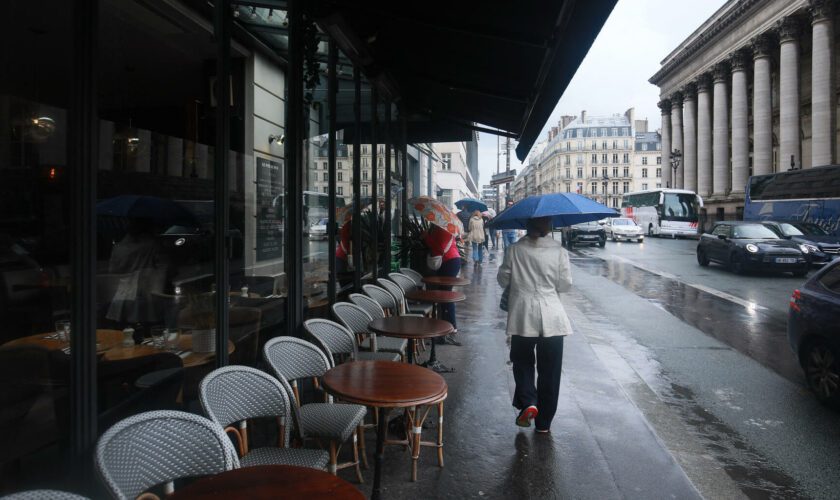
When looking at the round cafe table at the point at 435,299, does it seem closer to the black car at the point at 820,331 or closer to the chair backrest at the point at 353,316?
the chair backrest at the point at 353,316

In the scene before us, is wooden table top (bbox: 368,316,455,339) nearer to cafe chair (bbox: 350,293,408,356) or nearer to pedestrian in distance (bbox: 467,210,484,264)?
cafe chair (bbox: 350,293,408,356)

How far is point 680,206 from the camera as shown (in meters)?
42.6

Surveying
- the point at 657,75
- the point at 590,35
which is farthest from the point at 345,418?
the point at 657,75

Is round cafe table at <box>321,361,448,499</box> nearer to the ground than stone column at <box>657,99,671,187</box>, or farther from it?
nearer to the ground

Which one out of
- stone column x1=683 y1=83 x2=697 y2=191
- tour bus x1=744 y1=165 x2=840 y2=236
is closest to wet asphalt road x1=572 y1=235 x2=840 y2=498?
tour bus x1=744 y1=165 x2=840 y2=236

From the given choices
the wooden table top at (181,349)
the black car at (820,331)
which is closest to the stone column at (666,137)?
the black car at (820,331)

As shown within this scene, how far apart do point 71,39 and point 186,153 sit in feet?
4.20

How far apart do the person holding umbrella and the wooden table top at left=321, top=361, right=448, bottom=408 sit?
48.2 inches

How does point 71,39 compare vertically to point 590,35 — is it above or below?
below

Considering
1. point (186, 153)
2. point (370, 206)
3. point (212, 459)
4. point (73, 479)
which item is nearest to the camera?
point (212, 459)

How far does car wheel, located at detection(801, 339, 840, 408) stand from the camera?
5.14 metres

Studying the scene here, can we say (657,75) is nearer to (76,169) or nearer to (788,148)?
(788,148)

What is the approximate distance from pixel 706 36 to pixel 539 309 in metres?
58.6

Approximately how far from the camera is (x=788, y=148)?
3997cm
